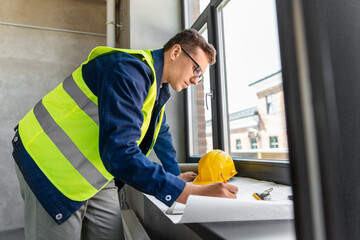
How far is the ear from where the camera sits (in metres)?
1.23

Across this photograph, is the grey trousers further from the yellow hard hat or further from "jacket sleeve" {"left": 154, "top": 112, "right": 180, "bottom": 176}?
the yellow hard hat

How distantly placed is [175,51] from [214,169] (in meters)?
0.72

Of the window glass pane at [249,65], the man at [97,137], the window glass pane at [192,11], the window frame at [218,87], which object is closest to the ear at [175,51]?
the man at [97,137]

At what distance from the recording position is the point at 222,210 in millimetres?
616

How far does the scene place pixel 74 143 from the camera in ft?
3.29

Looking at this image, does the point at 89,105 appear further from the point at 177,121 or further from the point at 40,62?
the point at 40,62

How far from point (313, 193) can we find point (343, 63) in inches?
3.7

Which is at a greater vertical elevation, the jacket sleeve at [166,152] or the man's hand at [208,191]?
the jacket sleeve at [166,152]

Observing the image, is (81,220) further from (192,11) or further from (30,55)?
(30,55)

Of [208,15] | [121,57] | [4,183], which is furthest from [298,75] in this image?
[4,183]

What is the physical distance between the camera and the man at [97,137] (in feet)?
2.42

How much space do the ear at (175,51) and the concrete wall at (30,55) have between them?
2.89m

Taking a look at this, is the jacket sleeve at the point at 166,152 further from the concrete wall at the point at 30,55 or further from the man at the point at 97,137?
the concrete wall at the point at 30,55

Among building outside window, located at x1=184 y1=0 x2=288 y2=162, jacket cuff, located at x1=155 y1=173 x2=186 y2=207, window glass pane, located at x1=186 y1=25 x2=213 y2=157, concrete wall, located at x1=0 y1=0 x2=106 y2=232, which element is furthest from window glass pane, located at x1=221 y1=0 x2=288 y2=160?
concrete wall, located at x1=0 y1=0 x2=106 y2=232
